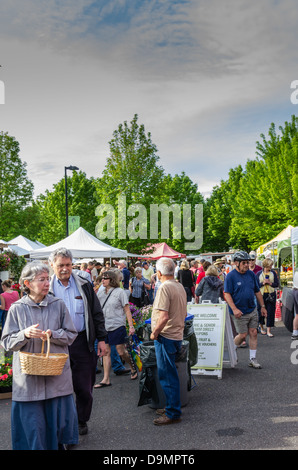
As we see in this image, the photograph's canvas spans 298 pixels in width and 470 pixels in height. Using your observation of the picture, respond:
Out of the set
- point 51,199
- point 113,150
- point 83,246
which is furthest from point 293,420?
point 51,199

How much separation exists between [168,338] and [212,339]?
2688 mm

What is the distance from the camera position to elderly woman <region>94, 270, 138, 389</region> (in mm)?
7477

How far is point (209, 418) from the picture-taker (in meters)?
5.58

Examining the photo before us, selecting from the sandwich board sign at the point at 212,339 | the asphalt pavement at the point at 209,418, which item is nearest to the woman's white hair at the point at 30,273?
the asphalt pavement at the point at 209,418

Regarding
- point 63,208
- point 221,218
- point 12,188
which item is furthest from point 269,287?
point 221,218

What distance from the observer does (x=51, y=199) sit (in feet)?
167

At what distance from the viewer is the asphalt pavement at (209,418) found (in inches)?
187

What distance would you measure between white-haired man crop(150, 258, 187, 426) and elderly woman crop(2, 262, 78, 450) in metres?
1.65

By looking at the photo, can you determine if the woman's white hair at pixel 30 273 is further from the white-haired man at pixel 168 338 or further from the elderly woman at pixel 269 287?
the elderly woman at pixel 269 287

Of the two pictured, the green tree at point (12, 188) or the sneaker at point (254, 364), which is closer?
the sneaker at point (254, 364)

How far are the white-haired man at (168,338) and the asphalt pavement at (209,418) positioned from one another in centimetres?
21

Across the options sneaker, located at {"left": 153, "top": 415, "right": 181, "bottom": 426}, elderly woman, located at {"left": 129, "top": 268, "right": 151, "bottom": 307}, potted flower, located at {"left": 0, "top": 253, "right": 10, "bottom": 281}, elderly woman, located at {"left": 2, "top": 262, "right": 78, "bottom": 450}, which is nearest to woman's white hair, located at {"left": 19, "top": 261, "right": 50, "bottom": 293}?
elderly woman, located at {"left": 2, "top": 262, "right": 78, "bottom": 450}
